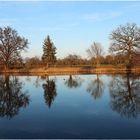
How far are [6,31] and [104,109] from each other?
149 ft

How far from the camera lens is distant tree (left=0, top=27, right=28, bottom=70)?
55.3m

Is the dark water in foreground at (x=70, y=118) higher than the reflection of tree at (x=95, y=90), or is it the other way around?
the reflection of tree at (x=95, y=90)

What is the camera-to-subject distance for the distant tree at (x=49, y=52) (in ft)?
208

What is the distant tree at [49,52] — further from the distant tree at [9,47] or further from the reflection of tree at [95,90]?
the reflection of tree at [95,90]

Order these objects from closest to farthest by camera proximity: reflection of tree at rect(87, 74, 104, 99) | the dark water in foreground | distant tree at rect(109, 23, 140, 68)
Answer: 1. the dark water in foreground
2. reflection of tree at rect(87, 74, 104, 99)
3. distant tree at rect(109, 23, 140, 68)

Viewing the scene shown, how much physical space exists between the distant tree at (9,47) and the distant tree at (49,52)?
8.60 metres

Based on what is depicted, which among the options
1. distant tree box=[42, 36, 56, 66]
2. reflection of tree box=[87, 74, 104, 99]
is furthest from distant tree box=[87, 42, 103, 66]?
reflection of tree box=[87, 74, 104, 99]

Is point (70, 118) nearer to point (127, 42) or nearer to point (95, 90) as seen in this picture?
point (95, 90)

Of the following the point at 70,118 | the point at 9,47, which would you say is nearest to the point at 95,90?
the point at 70,118

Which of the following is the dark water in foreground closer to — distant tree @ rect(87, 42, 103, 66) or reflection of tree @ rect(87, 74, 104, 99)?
reflection of tree @ rect(87, 74, 104, 99)

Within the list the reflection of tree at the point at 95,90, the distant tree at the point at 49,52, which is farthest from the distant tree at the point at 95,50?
the reflection of tree at the point at 95,90

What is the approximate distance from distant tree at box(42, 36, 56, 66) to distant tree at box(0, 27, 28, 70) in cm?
860

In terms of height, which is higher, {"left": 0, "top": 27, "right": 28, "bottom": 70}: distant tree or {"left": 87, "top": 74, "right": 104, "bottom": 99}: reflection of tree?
{"left": 0, "top": 27, "right": 28, "bottom": 70}: distant tree

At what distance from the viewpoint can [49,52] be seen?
64250 mm
